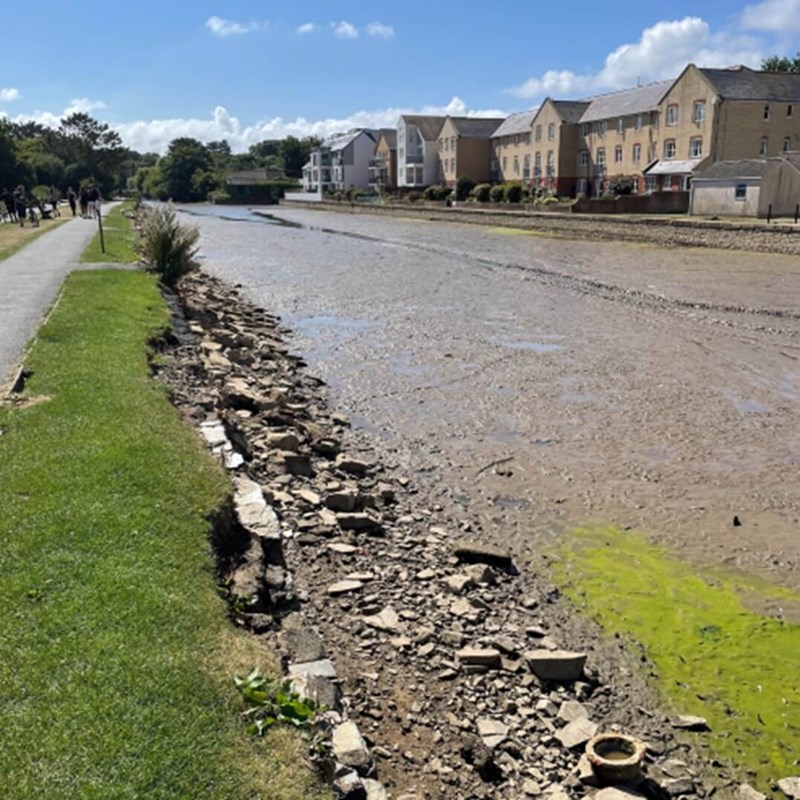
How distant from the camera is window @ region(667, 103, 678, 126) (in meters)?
67.2

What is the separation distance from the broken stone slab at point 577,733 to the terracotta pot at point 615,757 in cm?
7

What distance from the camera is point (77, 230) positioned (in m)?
36.2

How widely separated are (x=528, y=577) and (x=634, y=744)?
273 centimetres

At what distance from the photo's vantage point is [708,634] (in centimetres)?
680

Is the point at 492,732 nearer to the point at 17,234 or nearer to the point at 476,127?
the point at 17,234

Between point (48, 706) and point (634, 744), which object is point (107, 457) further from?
point (634, 744)

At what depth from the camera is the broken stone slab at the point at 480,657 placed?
582cm

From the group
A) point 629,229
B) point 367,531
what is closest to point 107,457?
point 367,531

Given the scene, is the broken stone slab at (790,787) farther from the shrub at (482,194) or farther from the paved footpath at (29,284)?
the shrub at (482,194)

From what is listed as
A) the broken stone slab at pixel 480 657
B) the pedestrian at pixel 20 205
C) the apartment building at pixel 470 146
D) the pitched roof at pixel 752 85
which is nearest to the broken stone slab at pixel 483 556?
the broken stone slab at pixel 480 657

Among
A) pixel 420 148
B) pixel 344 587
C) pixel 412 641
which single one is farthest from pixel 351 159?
pixel 412 641

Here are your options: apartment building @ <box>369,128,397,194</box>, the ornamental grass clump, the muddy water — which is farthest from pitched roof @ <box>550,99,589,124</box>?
the ornamental grass clump

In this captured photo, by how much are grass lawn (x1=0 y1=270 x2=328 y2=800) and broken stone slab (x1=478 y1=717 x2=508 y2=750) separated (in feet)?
4.79

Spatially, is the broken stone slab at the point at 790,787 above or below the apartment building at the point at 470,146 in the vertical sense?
below
